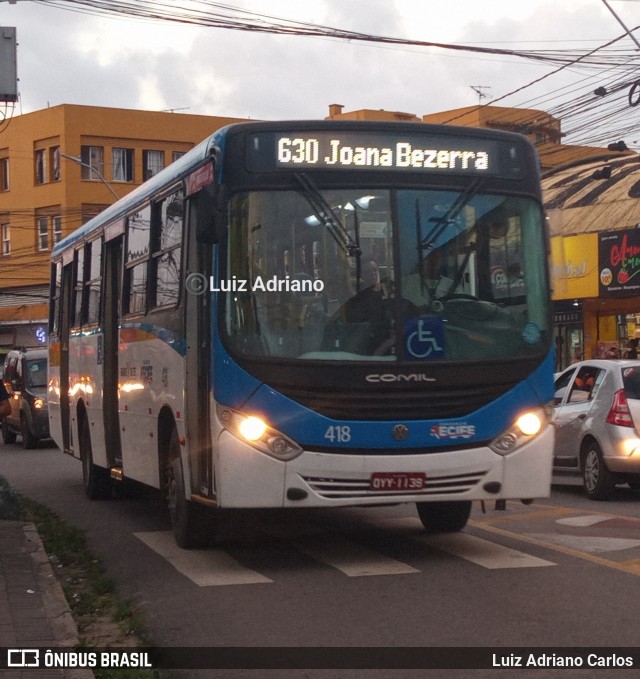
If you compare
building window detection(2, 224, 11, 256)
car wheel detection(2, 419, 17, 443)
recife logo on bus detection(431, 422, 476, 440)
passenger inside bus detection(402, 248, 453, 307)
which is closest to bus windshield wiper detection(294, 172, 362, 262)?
passenger inside bus detection(402, 248, 453, 307)

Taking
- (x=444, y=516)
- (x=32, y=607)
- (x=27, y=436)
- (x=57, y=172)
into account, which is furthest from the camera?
(x=57, y=172)

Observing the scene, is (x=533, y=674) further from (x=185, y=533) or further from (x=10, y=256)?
(x=10, y=256)

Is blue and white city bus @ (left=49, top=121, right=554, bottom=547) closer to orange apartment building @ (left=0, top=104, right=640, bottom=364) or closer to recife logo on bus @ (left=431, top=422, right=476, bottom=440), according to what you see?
recife logo on bus @ (left=431, top=422, right=476, bottom=440)

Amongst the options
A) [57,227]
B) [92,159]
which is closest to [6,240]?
[57,227]

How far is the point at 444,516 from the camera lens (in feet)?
35.9

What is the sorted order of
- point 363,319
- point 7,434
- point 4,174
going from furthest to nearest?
point 4,174 → point 7,434 → point 363,319

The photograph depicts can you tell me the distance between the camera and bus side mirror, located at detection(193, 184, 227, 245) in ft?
28.8

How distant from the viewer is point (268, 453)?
28.8 ft

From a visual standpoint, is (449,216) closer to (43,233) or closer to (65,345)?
(65,345)

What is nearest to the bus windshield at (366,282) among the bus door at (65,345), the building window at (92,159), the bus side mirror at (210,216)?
the bus side mirror at (210,216)

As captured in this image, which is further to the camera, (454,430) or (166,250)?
(166,250)

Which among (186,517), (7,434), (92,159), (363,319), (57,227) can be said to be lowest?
(7,434)

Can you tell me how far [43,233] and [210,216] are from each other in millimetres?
50210

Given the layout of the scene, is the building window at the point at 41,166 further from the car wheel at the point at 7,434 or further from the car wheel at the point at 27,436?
the car wheel at the point at 27,436
